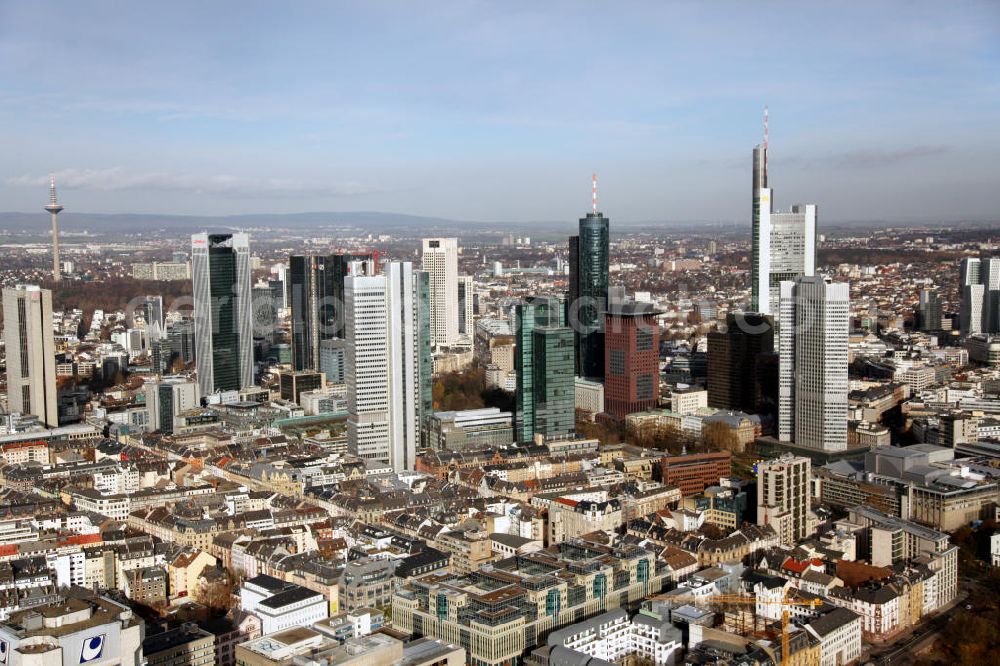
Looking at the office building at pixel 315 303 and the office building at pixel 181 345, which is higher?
the office building at pixel 315 303

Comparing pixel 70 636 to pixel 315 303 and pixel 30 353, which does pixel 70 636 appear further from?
pixel 315 303

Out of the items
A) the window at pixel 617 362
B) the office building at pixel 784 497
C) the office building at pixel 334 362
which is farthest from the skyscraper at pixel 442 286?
the office building at pixel 784 497

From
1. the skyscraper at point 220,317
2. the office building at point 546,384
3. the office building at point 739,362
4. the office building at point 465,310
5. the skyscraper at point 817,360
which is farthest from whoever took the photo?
the office building at point 465,310

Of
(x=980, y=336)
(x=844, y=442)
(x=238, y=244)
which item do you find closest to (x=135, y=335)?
(x=238, y=244)

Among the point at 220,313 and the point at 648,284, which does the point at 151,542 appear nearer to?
the point at 220,313

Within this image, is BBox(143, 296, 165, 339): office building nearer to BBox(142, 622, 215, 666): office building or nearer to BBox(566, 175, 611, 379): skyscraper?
BBox(566, 175, 611, 379): skyscraper

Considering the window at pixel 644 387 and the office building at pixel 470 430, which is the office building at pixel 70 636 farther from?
the window at pixel 644 387

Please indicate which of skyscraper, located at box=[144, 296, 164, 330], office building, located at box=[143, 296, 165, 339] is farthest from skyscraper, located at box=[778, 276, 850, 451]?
skyscraper, located at box=[144, 296, 164, 330]
